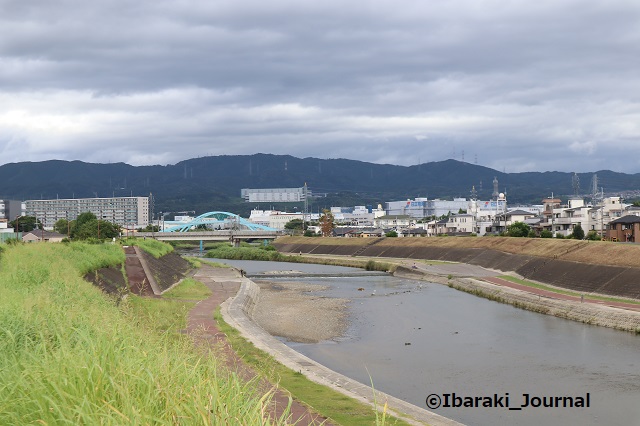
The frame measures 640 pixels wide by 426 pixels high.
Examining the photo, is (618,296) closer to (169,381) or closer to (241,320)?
(241,320)

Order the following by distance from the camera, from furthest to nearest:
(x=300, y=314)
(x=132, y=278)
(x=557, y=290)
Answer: (x=557, y=290) → (x=132, y=278) → (x=300, y=314)

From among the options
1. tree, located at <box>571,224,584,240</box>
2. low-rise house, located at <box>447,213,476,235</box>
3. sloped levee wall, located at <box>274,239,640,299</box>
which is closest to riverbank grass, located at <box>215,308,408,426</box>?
sloped levee wall, located at <box>274,239,640,299</box>

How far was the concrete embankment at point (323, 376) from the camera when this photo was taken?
19.6 metres

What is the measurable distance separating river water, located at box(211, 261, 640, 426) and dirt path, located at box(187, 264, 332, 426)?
4.85m

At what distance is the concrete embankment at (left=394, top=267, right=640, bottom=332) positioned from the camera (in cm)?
3925

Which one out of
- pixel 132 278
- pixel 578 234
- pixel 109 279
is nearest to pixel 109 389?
pixel 109 279

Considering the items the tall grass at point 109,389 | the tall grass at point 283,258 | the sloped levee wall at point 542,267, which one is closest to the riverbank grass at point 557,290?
the sloped levee wall at point 542,267

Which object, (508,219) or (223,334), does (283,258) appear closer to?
(508,219)

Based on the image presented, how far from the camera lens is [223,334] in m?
31.4

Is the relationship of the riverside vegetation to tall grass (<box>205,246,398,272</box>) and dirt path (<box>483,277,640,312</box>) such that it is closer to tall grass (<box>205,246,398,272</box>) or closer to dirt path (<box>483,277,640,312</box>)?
tall grass (<box>205,246,398,272</box>)

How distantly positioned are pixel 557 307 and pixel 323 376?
25.9m

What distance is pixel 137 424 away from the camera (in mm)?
7961

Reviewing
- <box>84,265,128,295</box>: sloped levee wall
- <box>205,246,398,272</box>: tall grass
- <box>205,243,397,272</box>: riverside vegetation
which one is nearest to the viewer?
<box>84,265,128,295</box>: sloped levee wall

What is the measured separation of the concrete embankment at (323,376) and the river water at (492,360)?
187 cm
